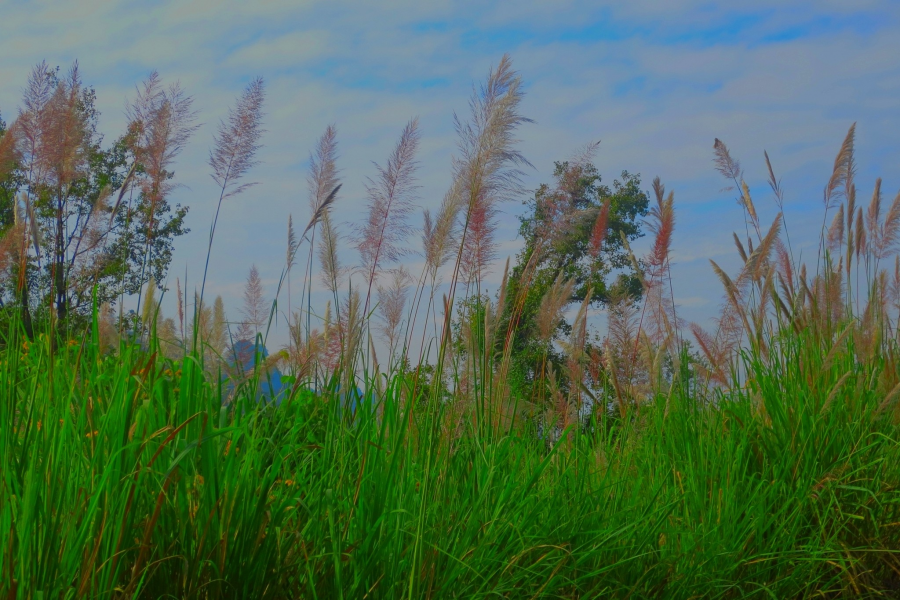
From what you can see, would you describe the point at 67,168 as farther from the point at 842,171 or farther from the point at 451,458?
the point at 842,171

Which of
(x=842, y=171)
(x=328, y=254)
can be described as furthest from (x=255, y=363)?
(x=842, y=171)

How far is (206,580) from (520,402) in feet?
6.64

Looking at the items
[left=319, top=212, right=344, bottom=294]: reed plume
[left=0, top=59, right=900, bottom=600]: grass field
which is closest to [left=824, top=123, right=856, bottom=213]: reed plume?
[left=0, top=59, right=900, bottom=600]: grass field

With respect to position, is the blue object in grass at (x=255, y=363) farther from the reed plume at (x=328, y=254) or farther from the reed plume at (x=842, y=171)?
the reed plume at (x=842, y=171)

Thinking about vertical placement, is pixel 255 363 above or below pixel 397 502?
above

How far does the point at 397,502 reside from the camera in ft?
7.09

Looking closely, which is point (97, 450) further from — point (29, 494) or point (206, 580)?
point (206, 580)

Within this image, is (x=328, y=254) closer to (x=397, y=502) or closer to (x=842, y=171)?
(x=397, y=502)

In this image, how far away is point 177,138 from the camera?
291cm

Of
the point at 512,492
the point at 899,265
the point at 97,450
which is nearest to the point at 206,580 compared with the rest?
the point at 97,450

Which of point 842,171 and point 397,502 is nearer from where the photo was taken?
point 397,502

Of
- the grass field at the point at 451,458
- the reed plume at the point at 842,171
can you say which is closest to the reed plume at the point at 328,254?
the grass field at the point at 451,458

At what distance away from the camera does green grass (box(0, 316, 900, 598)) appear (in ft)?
5.60

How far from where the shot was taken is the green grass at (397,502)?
5.60 feet
